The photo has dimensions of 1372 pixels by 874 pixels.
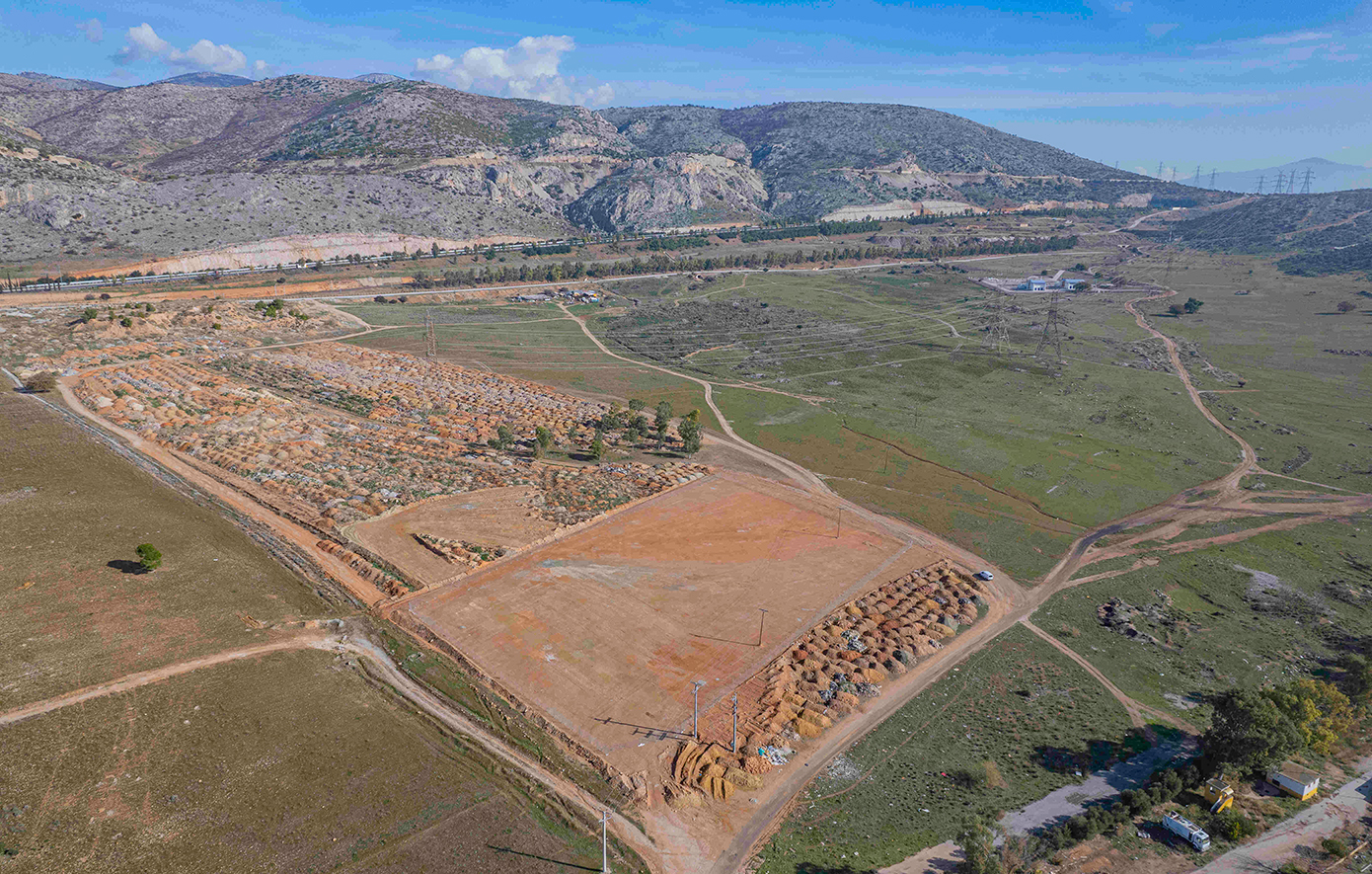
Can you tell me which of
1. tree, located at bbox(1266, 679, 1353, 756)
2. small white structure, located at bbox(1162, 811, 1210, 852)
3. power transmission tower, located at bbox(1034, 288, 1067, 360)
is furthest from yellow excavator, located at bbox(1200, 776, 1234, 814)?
power transmission tower, located at bbox(1034, 288, 1067, 360)

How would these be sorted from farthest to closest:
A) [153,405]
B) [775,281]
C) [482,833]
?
[775,281]
[153,405]
[482,833]

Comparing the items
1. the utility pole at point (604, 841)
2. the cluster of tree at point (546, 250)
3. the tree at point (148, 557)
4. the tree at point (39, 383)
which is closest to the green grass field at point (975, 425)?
the utility pole at point (604, 841)

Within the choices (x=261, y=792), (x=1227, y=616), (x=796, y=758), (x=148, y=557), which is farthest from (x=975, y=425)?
(x=148, y=557)

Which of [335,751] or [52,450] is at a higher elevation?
[52,450]

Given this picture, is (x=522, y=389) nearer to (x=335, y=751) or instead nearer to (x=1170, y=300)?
(x=335, y=751)

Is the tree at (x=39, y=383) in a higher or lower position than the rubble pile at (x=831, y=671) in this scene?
higher

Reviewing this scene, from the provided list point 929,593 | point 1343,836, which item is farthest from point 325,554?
point 1343,836

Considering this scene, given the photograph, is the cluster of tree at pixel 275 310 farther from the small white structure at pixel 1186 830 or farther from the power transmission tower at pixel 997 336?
the small white structure at pixel 1186 830
